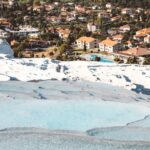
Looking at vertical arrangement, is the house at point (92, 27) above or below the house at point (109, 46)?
above

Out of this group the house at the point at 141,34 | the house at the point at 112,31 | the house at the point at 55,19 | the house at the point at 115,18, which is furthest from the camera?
the house at the point at 115,18

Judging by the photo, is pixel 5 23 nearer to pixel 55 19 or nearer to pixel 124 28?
pixel 55 19

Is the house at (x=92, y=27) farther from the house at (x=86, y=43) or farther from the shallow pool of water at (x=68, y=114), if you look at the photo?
the shallow pool of water at (x=68, y=114)

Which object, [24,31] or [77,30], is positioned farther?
[77,30]

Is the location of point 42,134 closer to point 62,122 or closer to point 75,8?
point 62,122

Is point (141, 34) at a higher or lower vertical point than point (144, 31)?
lower

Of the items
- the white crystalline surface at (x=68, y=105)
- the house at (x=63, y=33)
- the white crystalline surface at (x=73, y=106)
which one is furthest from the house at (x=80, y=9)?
the white crystalline surface at (x=68, y=105)

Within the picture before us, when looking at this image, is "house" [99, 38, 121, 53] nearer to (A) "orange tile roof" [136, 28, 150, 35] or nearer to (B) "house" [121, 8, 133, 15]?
(A) "orange tile roof" [136, 28, 150, 35]

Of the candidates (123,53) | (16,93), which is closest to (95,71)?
(16,93)

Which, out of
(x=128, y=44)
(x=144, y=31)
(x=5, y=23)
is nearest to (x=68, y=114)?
(x=128, y=44)
